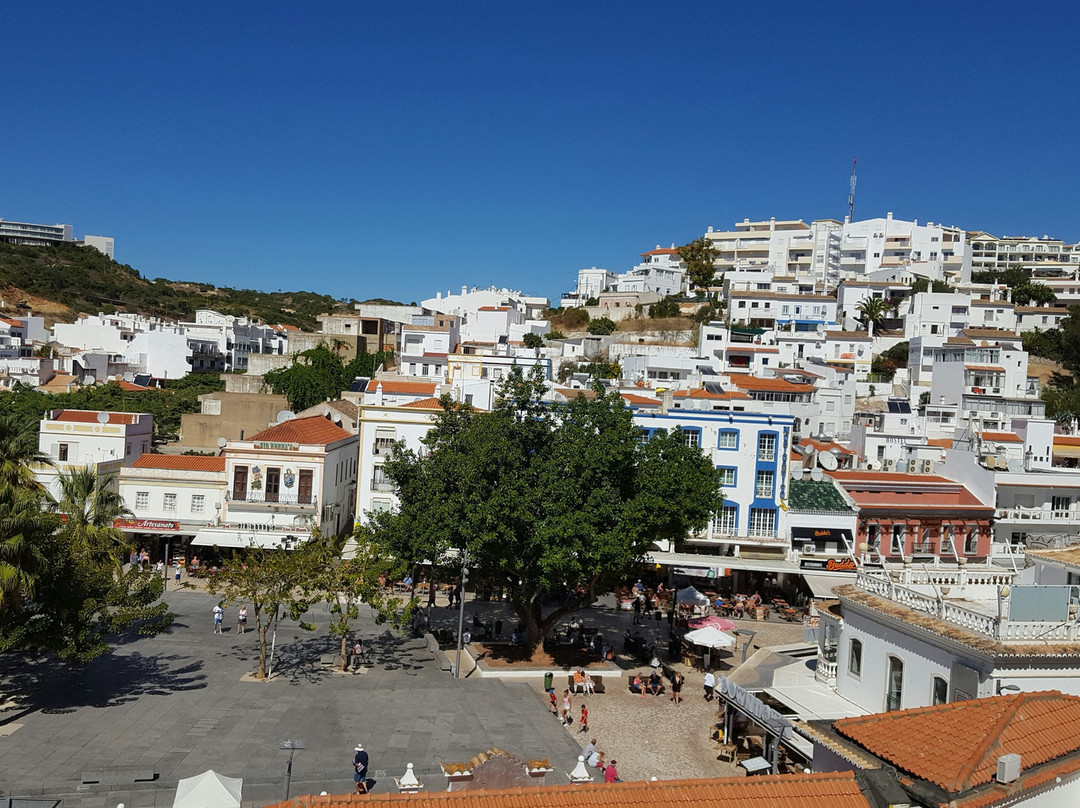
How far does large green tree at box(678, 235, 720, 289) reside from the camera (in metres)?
105

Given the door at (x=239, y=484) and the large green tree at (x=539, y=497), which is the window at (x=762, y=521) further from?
the door at (x=239, y=484)

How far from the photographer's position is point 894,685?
57.9ft

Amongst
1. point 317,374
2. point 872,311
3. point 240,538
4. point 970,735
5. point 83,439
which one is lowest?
point 240,538

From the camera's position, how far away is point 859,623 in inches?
742

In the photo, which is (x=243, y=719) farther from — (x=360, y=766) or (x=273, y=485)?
(x=273, y=485)

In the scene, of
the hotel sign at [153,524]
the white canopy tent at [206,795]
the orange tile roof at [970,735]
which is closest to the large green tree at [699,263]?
the hotel sign at [153,524]

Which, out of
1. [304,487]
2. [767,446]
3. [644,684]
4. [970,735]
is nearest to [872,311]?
[767,446]

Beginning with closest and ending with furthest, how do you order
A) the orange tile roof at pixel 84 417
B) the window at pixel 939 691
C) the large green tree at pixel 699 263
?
the window at pixel 939 691
the orange tile roof at pixel 84 417
the large green tree at pixel 699 263

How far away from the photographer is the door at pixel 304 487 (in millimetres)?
38719

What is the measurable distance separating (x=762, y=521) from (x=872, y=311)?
5025 cm

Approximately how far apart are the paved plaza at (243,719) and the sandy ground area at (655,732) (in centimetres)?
33

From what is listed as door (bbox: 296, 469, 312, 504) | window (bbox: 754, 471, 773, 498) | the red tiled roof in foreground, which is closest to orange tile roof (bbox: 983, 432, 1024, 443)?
window (bbox: 754, 471, 773, 498)

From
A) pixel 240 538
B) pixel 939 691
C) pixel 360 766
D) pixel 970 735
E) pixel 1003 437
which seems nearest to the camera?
pixel 970 735

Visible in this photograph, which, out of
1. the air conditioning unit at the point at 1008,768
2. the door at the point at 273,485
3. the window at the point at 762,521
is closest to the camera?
the air conditioning unit at the point at 1008,768
